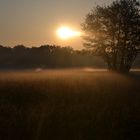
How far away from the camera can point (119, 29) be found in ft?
191

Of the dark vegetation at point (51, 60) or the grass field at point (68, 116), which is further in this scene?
the dark vegetation at point (51, 60)

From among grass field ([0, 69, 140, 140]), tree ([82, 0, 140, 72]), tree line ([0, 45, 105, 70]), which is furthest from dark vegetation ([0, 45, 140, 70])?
grass field ([0, 69, 140, 140])

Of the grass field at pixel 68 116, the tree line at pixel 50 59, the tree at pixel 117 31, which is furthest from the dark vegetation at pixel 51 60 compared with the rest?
the grass field at pixel 68 116

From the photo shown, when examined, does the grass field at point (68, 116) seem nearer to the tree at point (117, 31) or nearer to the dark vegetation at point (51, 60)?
the tree at point (117, 31)

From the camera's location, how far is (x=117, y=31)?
58.2 metres

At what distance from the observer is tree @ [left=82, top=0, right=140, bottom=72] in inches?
2271

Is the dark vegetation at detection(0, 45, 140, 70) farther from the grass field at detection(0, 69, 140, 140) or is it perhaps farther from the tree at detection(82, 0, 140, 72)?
the grass field at detection(0, 69, 140, 140)

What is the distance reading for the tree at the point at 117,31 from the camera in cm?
5769

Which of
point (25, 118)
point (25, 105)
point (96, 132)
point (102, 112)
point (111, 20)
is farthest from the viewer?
point (111, 20)

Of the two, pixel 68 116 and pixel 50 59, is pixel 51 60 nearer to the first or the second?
pixel 50 59

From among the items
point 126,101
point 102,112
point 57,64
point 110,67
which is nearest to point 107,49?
point 110,67

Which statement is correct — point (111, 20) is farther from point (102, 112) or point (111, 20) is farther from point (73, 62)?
point (73, 62)

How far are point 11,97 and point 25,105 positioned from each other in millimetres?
2515

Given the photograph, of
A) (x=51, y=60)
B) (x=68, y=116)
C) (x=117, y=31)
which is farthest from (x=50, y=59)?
(x=68, y=116)
